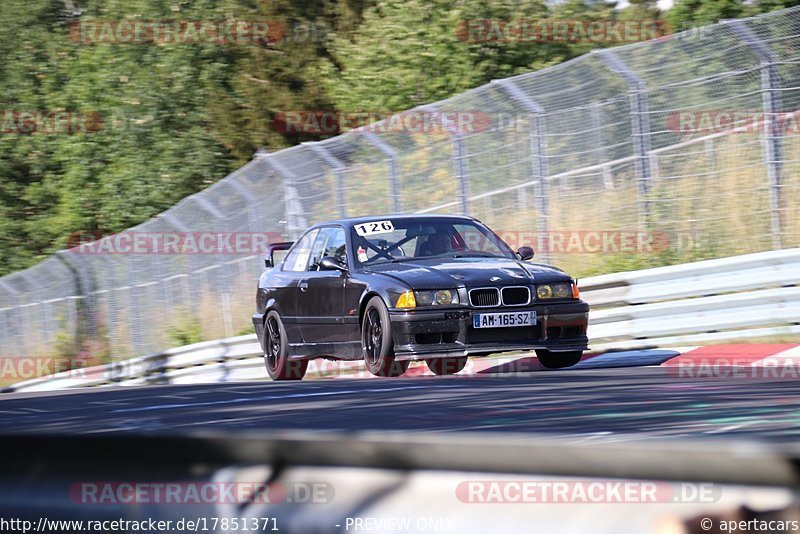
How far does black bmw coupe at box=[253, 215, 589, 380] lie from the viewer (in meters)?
10.2

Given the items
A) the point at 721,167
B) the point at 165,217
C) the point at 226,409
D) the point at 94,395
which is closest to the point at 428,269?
the point at 94,395

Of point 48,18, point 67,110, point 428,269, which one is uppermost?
point 48,18

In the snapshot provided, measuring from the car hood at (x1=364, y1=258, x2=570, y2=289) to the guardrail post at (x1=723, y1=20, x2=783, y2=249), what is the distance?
2.82m

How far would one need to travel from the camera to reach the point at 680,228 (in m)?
14.7

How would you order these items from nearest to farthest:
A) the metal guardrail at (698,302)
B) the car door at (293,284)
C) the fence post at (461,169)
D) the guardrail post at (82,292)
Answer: the metal guardrail at (698,302), the car door at (293,284), the fence post at (461,169), the guardrail post at (82,292)

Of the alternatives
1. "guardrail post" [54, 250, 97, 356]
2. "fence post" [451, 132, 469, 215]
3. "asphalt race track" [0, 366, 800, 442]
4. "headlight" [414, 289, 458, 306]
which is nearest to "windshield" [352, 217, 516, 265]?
"headlight" [414, 289, 458, 306]

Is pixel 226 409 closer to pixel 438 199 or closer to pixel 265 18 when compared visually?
pixel 438 199

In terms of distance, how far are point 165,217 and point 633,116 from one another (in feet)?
29.5

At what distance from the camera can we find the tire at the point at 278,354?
12.5 meters

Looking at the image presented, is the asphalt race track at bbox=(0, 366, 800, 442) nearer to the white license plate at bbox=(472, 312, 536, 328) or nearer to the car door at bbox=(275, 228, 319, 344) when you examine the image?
the white license plate at bbox=(472, 312, 536, 328)

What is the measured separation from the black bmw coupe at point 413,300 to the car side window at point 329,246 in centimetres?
1

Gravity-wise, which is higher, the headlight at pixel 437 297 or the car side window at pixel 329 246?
the car side window at pixel 329 246

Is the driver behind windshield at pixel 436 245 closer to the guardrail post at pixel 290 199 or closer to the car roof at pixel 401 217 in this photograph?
the car roof at pixel 401 217

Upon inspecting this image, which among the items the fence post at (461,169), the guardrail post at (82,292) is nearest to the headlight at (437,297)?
the fence post at (461,169)
